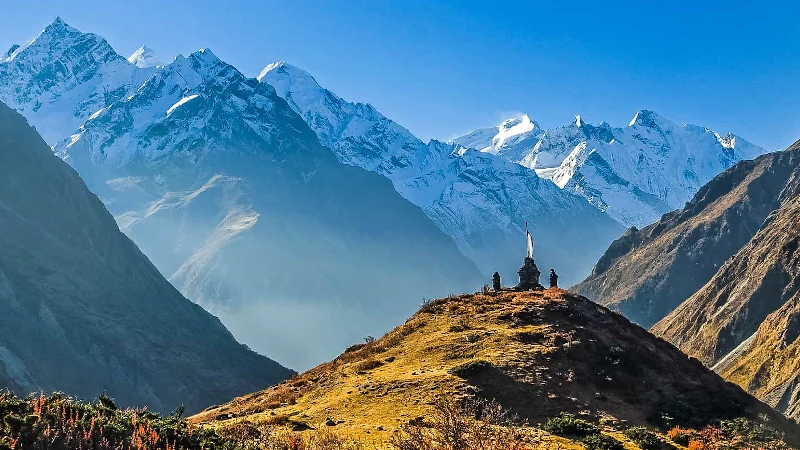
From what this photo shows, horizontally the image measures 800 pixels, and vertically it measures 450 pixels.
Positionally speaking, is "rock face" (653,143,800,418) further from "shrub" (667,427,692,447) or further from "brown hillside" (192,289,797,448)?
"shrub" (667,427,692,447)

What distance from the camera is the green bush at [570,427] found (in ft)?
76.0

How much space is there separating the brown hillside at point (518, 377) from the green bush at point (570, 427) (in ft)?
4.67

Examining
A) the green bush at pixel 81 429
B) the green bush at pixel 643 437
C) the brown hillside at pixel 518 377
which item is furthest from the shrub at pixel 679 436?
the green bush at pixel 81 429

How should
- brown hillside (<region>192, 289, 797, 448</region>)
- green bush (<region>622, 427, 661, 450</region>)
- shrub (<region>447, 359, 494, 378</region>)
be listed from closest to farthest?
green bush (<region>622, 427, 661, 450</region>)
brown hillside (<region>192, 289, 797, 448</region>)
shrub (<region>447, 359, 494, 378</region>)

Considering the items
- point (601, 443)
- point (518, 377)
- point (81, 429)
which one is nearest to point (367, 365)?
point (518, 377)

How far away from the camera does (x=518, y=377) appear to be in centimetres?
2845

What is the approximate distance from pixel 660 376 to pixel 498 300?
1195 centimetres

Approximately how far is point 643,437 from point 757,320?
14898cm

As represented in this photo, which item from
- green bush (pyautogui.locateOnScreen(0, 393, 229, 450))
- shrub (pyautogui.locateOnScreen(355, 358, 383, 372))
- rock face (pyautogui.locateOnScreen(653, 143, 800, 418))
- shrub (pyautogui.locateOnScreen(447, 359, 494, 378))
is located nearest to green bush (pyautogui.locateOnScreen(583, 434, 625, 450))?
shrub (pyautogui.locateOnScreen(447, 359, 494, 378))

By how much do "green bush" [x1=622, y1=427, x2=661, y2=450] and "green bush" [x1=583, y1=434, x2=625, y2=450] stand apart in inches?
40.6

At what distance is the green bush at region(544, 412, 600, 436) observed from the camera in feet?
76.0

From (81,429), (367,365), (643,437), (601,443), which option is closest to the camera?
(81,429)

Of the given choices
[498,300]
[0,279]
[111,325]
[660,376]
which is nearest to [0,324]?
[0,279]

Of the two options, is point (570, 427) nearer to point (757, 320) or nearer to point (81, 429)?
point (81, 429)
